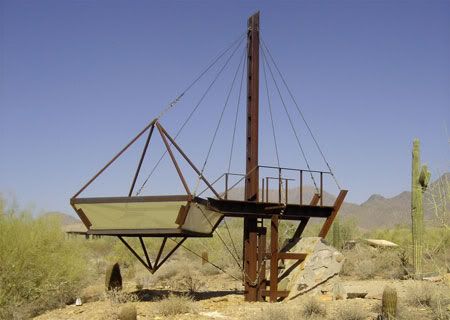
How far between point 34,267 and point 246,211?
745 centimetres

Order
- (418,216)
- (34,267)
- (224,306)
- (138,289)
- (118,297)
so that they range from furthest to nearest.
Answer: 1. (418,216)
2. (138,289)
3. (34,267)
4. (118,297)
5. (224,306)

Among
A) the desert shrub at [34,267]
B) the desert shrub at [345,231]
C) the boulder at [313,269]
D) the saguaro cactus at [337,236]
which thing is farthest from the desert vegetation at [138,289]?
the desert shrub at [345,231]

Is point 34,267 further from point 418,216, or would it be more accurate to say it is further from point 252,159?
point 418,216

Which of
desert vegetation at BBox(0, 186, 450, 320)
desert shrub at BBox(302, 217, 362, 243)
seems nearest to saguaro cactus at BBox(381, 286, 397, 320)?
desert vegetation at BBox(0, 186, 450, 320)

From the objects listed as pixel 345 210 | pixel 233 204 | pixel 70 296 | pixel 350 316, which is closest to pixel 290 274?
pixel 233 204

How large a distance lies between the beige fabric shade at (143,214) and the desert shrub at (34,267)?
127 inches

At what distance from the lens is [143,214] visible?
59.3 feet

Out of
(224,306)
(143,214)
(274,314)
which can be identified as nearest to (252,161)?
(143,214)

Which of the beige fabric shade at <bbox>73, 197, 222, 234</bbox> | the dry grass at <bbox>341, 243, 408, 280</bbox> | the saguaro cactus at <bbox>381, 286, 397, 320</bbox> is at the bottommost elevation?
the saguaro cactus at <bbox>381, 286, 397, 320</bbox>

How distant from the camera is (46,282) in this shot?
21.8 meters

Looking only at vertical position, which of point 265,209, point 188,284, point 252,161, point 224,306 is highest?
point 252,161

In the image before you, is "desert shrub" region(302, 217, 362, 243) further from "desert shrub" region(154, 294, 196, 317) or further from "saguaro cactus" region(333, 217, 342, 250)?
"desert shrub" region(154, 294, 196, 317)

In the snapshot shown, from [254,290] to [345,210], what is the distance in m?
128

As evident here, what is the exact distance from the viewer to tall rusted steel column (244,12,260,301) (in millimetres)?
20328
